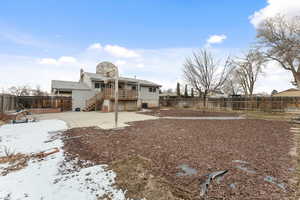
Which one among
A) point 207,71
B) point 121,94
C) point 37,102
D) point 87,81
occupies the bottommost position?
point 37,102

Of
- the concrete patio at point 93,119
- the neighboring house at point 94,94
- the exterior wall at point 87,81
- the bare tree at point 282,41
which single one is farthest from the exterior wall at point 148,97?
the bare tree at point 282,41

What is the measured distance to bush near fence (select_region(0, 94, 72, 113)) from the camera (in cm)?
1273

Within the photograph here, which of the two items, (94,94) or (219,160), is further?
(94,94)

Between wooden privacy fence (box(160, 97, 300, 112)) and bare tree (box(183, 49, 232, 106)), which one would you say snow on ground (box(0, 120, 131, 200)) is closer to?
bare tree (box(183, 49, 232, 106))

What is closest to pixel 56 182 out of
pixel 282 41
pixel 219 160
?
pixel 219 160

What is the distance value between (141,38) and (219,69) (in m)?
9.11

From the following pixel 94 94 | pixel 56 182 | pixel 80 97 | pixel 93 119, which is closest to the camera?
pixel 56 182

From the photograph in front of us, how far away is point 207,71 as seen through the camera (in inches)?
544

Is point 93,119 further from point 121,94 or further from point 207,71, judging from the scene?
point 207,71

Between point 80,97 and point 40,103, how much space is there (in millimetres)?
3921

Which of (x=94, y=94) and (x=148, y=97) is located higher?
(x=94, y=94)

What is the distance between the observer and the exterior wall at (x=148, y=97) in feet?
68.5

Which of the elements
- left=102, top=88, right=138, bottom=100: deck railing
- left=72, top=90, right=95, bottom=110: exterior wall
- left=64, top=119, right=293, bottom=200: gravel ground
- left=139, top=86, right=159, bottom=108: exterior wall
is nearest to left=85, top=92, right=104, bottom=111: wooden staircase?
left=72, top=90, right=95, bottom=110: exterior wall

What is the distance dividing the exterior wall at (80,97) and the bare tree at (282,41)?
20.3m
